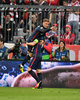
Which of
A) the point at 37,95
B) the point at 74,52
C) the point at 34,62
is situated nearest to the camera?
the point at 37,95

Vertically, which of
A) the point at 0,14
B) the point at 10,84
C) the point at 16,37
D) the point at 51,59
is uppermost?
the point at 0,14

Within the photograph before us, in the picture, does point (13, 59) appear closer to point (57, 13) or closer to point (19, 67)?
point (19, 67)

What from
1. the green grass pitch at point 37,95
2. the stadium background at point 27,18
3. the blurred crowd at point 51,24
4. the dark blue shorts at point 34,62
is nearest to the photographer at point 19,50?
the blurred crowd at point 51,24

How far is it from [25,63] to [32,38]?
68.2 inches

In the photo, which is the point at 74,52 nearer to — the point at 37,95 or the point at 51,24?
the point at 51,24

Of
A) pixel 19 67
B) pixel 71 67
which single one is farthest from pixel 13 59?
pixel 71 67

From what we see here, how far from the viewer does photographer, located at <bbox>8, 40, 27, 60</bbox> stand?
12398 mm

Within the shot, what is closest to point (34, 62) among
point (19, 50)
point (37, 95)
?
point (19, 50)

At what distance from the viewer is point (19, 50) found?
1249 centimetres

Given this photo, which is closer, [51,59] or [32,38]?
[32,38]

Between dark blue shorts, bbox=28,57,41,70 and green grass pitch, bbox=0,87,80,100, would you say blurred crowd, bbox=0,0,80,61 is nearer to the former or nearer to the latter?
dark blue shorts, bbox=28,57,41,70

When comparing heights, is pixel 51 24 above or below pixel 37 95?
above

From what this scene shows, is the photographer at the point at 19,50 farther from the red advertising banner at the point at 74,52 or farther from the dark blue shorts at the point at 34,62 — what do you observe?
the red advertising banner at the point at 74,52

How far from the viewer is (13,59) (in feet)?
40.8
